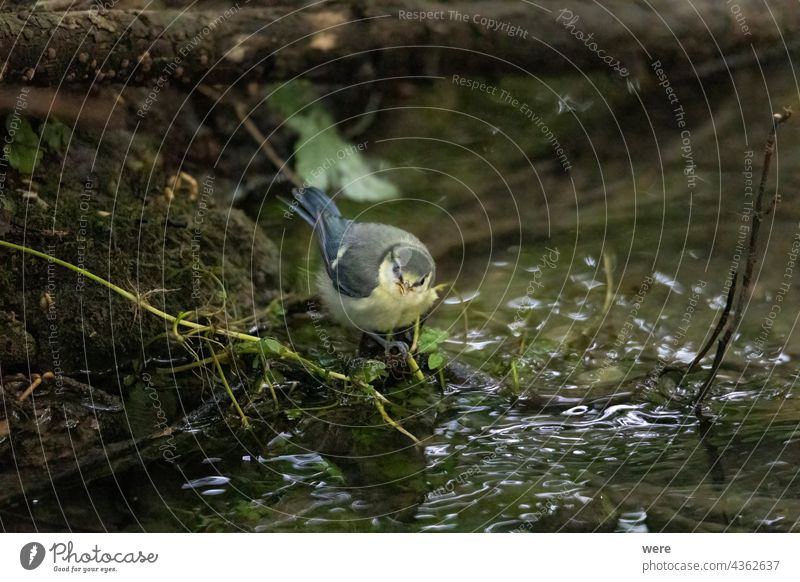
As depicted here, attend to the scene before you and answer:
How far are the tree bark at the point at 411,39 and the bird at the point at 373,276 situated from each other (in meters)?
0.72

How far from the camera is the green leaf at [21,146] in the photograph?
2521 millimetres

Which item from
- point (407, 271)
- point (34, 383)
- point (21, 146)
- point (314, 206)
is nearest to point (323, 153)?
point (314, 206)

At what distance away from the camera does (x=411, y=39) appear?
321cm

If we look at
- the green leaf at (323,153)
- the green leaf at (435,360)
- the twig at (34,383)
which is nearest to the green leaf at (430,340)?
the green leaf at (435,360)

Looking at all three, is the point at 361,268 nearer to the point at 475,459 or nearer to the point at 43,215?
the point at 475,459

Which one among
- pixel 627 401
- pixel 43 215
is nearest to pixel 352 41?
A: pixel 43 215

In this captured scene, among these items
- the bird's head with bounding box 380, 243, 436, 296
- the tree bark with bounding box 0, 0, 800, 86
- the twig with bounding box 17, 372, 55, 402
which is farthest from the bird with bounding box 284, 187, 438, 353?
the twig with bounding box 17, 372, 55, 402

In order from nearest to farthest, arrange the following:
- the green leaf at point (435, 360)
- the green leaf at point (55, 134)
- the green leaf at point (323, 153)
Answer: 1. the green leaf at point (435, 360)
2. the green leaf at point (55, 134)
3. the green leaf at point (323, 153)

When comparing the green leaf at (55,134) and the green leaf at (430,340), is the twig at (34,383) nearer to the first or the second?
the green leaf at (55,134)

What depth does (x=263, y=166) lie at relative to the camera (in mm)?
3193

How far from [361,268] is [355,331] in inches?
10.3

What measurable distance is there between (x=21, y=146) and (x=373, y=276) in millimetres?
1120

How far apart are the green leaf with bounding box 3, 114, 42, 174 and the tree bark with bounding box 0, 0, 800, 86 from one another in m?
0.16
